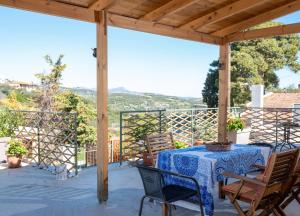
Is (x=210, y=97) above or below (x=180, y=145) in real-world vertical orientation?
above

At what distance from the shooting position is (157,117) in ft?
22.3

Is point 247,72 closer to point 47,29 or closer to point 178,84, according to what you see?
point 178,84

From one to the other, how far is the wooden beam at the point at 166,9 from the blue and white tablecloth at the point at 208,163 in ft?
6.06

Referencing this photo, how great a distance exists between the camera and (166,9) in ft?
14.1

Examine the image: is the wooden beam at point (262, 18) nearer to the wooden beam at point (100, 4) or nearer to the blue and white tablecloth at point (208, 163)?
the blue and white tablecloth at point (208, 163)

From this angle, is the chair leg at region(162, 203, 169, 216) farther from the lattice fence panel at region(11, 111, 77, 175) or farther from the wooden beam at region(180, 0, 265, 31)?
the wooden beam at region(180, 0, 265, 31)

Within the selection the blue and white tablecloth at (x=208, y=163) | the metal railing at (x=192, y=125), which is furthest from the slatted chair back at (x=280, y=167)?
the metal railing at (x=192, y=125)

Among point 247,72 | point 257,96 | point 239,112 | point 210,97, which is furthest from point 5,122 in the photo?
point 247,72

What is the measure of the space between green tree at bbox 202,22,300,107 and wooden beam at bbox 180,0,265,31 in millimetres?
9670

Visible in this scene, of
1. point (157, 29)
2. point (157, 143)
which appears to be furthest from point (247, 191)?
point (157, 29)

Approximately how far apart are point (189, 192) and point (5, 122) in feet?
16.5

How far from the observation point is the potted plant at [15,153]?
5965 millimetres

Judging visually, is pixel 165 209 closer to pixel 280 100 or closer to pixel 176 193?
pixel 176 193

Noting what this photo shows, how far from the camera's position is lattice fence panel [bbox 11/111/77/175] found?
18.0ft
